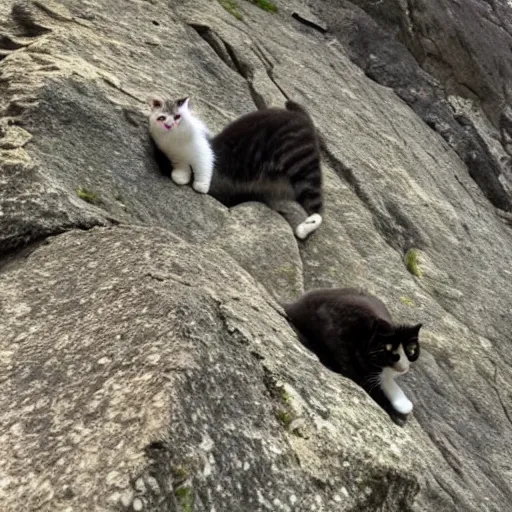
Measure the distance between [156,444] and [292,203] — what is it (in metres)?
5.63

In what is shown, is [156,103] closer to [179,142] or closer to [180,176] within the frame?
[179,142]

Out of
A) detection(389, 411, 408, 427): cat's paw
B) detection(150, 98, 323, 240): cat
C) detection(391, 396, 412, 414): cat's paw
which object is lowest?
detection(150, 98, 323, 240): cat

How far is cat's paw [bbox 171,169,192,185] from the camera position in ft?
23.6

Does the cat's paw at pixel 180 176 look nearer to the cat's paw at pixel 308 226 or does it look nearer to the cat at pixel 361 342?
the cat's paw at pixel 308 226

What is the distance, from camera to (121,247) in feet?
15.7

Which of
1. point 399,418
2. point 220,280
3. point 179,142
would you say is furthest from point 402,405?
point 179,142

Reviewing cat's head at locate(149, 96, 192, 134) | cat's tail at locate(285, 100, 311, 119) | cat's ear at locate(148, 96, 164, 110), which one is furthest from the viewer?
cat's tail at locate(285, 100, 311, 119)

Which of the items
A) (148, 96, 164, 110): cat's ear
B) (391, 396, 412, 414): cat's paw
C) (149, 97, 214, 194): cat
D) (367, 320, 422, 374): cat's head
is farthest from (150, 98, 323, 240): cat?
(391, 396, 412, 414): cat's paw

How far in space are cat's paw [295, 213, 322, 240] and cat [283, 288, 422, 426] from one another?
176 cm

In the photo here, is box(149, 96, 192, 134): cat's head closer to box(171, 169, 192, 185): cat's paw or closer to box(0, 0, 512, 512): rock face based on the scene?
box(0, 0, 512, 512): rock face

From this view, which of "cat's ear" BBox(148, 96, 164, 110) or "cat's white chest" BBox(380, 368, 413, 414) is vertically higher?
"cat's white chest" BBox(380, 368, 413, 414)

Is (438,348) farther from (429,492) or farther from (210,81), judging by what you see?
(210,81)

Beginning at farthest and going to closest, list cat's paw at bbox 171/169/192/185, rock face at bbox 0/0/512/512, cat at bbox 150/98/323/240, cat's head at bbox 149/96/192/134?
cat at bbox 150/98/323/240, cat's head at bbox 149/96/192/134, cat's paw at bbox 171/169/192/185, rock face at bbox 0/0/512/512

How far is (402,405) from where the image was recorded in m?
6.15
